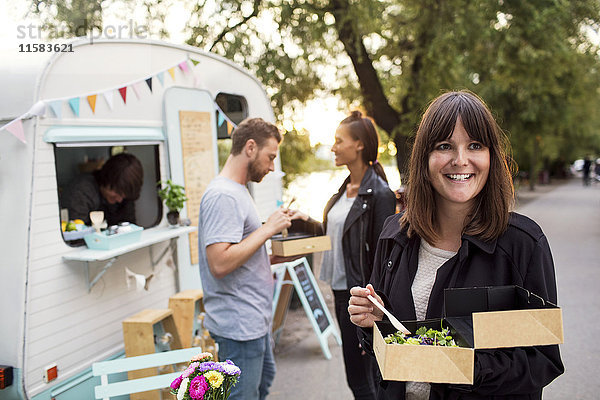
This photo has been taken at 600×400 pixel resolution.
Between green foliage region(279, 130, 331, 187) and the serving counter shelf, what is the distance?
543 centimetres

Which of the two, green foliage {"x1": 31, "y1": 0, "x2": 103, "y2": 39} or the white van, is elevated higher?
green foliage {"x1": 31, "y1": 0, "x2": 103, "y2": 39}

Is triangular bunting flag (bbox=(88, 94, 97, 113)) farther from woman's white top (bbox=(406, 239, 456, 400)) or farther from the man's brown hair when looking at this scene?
woman's white top (bbox=(406, 239, 456, 400))

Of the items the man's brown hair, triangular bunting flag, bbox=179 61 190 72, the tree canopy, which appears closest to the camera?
the man's brown hair

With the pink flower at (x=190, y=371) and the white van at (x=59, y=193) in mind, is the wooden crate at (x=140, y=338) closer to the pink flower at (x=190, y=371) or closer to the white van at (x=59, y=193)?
the white van at (x=59, y=193)

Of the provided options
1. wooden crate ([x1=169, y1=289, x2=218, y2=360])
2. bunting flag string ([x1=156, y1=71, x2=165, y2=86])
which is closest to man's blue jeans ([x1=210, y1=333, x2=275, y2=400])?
wooden crate ([x1=169, y1=289, x2=218, y2=360])

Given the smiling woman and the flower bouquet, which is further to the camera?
the flower bouquet

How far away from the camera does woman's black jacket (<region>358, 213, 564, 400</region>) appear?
1.45m

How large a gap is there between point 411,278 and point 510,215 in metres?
0.40


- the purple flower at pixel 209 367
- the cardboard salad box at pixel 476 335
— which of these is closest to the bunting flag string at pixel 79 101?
the purple flower at pixel 209 367

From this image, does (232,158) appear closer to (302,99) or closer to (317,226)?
(317,226)

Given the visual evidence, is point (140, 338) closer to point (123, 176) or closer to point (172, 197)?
point (172, 197)

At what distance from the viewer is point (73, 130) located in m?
3.13

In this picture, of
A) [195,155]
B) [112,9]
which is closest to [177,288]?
[195,155]

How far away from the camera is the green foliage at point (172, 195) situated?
4039mm
